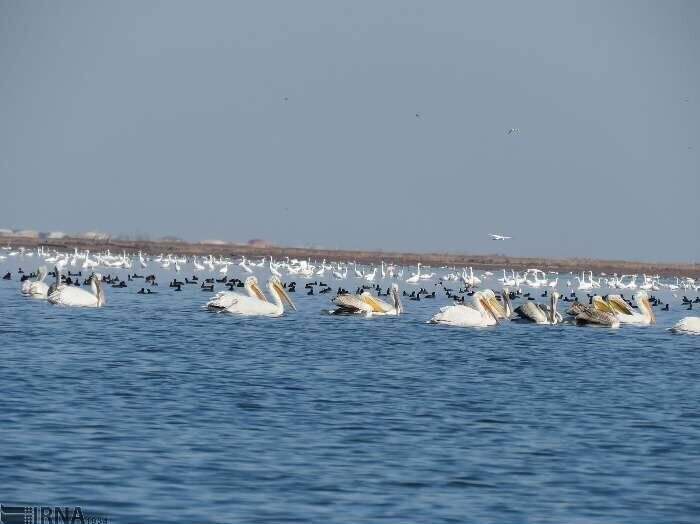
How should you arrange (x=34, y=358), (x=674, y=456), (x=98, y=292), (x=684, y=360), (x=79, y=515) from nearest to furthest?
(x=79, y=515)
(x=674, y=456)
(x=34, y=358)
(x=684, y=360)
(x=98, y=292)

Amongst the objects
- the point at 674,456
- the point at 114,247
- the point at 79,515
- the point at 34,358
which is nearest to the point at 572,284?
the point at 114,247

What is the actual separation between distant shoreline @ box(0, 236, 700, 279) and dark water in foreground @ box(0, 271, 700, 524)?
6202 cm

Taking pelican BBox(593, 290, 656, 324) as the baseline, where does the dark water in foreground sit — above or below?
below

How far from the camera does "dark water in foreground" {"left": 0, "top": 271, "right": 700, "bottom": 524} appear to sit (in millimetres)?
10898

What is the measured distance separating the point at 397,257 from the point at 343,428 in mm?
85633

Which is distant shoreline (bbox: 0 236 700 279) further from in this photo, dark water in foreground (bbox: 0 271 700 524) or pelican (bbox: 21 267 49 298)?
dark water in foreground (bbox: 0 271 700 524)

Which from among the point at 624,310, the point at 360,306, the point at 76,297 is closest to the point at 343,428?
the point at 360,306

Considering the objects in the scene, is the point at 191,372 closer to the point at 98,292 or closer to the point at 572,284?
the point at 98,292

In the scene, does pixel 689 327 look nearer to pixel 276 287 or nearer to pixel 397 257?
pixel 276 287

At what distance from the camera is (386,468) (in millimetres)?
12250

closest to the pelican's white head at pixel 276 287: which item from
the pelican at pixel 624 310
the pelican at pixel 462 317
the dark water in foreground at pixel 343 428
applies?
the pelican at pixel 462 317

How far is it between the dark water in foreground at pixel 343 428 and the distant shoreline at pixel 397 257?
62.0 metres

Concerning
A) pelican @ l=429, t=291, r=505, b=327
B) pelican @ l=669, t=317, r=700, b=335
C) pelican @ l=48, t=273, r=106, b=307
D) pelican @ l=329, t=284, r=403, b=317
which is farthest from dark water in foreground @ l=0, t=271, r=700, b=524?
pelican @ l=329, t=284, r=403, b=317

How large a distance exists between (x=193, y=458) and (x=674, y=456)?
4430 mm
